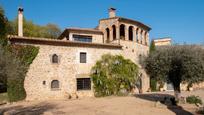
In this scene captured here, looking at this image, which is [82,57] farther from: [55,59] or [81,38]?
[81,38]

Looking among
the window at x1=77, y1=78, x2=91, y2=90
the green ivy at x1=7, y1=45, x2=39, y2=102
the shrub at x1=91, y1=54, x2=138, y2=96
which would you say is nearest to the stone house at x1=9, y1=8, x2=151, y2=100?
the window at x1=77, y1=78, x2=91, y2=90

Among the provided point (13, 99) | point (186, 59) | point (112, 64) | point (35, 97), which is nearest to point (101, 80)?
point (112, 64)

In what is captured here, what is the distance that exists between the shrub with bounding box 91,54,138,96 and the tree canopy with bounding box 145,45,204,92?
23.0 ft

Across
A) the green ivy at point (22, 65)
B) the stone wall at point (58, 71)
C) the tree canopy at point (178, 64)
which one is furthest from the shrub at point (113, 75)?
the tree canopy at point (178, 64)

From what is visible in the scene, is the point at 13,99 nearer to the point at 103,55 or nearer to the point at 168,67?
the point at 103,55

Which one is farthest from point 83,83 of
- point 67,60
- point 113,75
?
point 113,75

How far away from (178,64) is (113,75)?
9.06 meters

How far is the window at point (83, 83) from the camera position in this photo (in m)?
24.2

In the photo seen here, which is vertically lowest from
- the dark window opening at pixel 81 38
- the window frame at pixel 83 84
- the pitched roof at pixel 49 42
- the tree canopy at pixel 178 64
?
the window frame at pixel 83 84

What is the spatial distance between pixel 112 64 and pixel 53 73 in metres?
6.15

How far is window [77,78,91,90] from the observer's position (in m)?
24.2

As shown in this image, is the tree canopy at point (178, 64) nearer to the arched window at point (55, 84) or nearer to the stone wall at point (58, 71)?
the stone wall at point (58, 71)

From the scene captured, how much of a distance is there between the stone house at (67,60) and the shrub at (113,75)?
74 cm

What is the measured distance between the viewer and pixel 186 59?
53.4ft
